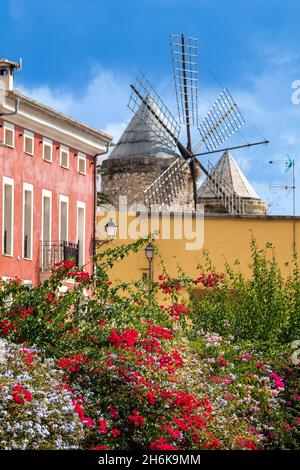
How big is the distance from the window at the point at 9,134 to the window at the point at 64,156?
364cm

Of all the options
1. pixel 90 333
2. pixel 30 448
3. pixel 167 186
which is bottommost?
pixel 30 448

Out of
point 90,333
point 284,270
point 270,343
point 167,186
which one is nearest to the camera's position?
point 90,333

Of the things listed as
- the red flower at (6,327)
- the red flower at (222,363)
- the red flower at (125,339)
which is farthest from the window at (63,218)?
the red flower at (125,339)

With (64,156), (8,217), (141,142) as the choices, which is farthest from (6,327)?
(141,142)

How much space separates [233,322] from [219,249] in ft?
105

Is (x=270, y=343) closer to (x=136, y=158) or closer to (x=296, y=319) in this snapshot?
(x=296, y=319)

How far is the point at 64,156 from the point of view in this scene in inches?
1662

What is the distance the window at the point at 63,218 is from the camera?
41.7 m

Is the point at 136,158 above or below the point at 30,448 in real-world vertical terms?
above

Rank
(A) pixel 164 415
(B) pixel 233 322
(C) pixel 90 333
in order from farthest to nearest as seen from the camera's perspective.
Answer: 1. (B) pixel 233 322
2. (C) pixel 90 333
3. (A) pixel 164 415

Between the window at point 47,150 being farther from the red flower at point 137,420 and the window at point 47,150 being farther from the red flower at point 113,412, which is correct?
the red flower at point 137,420

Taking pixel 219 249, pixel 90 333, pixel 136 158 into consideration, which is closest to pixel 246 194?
pixel 136 158

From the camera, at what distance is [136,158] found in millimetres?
63719

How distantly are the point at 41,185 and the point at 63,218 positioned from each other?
2098 millimetres
